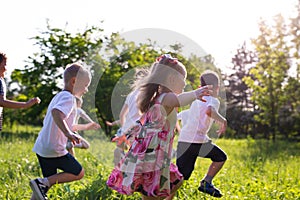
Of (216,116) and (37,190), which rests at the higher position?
(216,116)

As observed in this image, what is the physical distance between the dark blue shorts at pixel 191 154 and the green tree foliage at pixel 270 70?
1308cm

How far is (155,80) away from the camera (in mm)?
4160

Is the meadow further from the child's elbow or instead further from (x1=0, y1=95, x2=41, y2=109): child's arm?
(x1=0, y1=95, x2=41, y2=109): child's arm

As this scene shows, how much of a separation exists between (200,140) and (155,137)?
56.4 inches

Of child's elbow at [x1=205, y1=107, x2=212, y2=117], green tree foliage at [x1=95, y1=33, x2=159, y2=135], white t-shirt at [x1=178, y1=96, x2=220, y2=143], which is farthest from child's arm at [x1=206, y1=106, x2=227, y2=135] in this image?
green tree foliage at [x1=95, y1=33, x2=159, y2=135]

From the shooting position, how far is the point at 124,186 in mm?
4000

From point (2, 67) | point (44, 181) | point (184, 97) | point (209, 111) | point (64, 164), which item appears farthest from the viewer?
point (209, 111)

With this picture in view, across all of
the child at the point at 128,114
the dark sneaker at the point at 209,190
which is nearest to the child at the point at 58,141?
the child at the point at 128,114

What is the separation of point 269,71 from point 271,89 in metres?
0.77

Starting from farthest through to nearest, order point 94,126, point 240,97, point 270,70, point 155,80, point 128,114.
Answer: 1. point 240,97
2. point 270,70
3. point 128,114
4. point 94,126
5. point 155,80

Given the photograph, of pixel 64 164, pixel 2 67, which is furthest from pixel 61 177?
pixel 2 67

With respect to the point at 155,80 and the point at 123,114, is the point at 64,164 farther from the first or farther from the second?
the point at 123,114

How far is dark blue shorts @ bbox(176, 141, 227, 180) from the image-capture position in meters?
5.29

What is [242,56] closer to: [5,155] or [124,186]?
[5,155]
